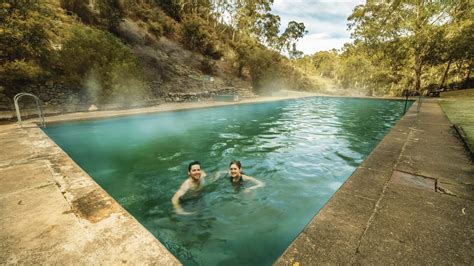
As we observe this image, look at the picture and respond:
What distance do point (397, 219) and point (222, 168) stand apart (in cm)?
415

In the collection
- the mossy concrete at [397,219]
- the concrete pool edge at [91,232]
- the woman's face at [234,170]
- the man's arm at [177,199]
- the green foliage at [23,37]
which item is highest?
the green foliage at [23,37]

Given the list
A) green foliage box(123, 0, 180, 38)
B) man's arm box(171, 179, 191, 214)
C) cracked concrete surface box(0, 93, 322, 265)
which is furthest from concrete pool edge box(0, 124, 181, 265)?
green foliage box(123, 0, 180, 38)

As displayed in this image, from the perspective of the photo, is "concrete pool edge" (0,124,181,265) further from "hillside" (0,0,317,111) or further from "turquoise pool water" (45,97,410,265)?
"hillside" (0,0,317,111)

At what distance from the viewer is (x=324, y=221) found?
2.20m

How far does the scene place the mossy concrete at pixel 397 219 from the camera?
1746 mm

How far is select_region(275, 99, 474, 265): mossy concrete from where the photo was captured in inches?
68.7

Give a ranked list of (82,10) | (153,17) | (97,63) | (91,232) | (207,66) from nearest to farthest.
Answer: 1. (91,232)
2. (97,63)
3. (82,10)
4. (153,17)
5. (207,66)

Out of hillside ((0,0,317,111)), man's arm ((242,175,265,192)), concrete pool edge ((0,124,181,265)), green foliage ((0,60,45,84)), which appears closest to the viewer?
concrete pool edge ((0,124,181,265))

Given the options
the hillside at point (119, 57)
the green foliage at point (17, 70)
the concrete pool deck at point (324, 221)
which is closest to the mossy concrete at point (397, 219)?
the concrete pool deck at point (324, 221)

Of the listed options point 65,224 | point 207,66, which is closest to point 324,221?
point 65,224

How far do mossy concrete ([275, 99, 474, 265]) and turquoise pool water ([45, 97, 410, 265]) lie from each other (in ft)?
4.01

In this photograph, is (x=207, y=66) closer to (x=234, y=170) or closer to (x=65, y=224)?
(x=234, y=170)

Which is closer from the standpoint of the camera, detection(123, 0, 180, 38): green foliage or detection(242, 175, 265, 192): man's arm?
detection(242, 175, 265, 192): man's arm

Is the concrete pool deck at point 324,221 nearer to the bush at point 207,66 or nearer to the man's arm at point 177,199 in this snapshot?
the man's arm at point 177,199
